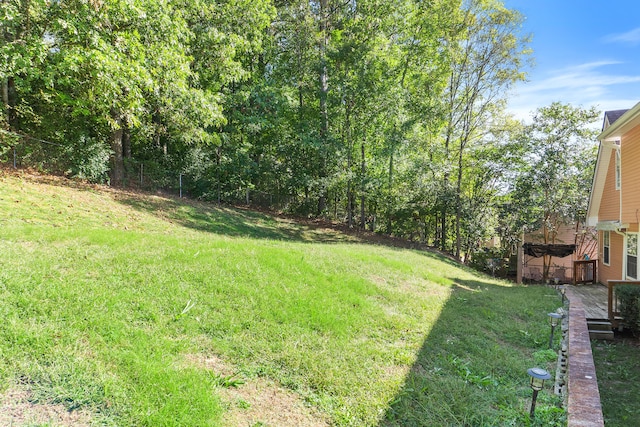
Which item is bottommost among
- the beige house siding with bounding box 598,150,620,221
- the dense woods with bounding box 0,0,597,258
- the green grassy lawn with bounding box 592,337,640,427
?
the green grassy lawn with bounding box 592,337,640,427

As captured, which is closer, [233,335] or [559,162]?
[233,335]

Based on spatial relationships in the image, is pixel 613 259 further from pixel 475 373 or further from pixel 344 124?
pixel 344 124

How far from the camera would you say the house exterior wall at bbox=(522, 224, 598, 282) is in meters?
17.0

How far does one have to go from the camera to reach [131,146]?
16328 mm

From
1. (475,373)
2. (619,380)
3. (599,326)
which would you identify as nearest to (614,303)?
(599,326)

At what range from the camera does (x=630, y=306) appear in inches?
261

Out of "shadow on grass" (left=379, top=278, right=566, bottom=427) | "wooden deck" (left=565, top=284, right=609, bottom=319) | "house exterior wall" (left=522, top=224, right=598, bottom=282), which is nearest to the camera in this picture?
"shadow on grass" (left=379, top=278, right=566, bottom=427)

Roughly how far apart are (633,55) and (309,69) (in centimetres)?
1198

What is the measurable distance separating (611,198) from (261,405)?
1341cm

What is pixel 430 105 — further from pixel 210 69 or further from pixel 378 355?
pixel 378 355

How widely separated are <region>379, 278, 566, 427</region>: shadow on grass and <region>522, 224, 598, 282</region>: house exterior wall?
43.3 ft

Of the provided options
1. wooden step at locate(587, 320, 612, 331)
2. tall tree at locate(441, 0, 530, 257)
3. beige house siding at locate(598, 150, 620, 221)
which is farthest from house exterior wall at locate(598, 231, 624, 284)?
tall tree at locate(441, 0, 530, 257)

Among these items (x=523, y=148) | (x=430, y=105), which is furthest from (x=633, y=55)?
(x=430, y=105)

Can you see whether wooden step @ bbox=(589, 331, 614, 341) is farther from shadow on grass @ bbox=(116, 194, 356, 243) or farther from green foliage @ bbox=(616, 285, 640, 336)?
shadow on grass @ bbox=(116, 194, 356, 243)
